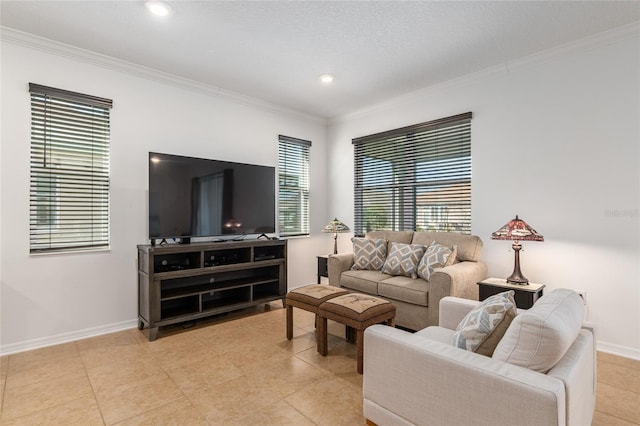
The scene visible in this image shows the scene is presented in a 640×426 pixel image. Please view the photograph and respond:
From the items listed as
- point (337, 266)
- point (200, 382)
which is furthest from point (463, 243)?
point (200, 382)

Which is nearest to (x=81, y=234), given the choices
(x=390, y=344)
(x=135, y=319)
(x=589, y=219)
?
(x=135, y=319)

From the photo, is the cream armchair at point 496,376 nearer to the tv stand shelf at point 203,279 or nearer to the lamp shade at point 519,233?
the lamp shade at point 519,233

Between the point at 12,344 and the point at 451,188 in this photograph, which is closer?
the point at 12,344

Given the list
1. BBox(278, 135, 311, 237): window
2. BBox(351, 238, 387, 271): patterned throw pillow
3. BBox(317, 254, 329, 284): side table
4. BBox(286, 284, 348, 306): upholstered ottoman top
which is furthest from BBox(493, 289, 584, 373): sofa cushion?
BBox(278, 135, 311, 237): window

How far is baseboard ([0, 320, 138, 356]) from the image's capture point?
9.12 ft

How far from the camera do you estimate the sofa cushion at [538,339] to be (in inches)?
49.6

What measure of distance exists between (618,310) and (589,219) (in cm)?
80

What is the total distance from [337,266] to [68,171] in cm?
288

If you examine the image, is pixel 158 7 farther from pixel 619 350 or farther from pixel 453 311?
pixel 619 350

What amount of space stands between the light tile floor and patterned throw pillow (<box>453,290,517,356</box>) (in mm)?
787

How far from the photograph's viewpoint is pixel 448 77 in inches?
146

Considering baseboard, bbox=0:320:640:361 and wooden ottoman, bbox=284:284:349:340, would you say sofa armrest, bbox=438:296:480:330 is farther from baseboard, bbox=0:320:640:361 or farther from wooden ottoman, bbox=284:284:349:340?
baseboard, bbox=0:320:640:361

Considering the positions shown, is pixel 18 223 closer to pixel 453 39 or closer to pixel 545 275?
pixel 453 39

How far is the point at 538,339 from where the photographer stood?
1273 millimetres
